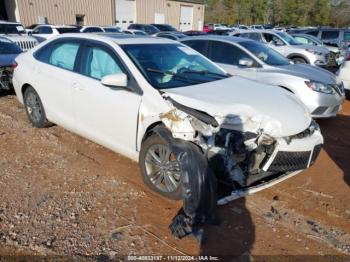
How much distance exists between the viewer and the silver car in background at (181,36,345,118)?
600cm

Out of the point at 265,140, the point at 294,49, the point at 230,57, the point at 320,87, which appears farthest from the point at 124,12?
the point at 265,140

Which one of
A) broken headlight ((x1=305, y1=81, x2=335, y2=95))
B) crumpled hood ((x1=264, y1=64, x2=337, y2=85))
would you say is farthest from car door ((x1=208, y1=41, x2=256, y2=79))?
broken headlight ((x1=305, y1=81, x2=335, y2=95))

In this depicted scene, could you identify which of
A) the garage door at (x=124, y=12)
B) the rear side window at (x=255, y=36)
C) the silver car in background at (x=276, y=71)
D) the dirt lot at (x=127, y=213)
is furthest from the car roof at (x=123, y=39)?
the garage door at (x=124, y=12)

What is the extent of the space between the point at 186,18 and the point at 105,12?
1259 centimetres

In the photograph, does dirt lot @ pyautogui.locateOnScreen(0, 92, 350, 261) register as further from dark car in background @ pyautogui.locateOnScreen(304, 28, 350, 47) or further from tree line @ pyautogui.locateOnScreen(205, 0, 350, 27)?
tree line @ pyautogui.locateOnScreen(205, 0, 350, 27)

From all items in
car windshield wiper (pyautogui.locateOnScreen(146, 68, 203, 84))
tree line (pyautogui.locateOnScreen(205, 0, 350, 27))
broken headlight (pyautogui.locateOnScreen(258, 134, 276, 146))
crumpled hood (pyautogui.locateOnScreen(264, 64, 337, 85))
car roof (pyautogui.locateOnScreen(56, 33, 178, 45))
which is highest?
car roof (pyautogui.locateOnScreen(56, 33, 178, 45))

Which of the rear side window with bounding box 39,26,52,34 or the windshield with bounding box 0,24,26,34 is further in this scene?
the rear side window with bounding box 39,26,52,34

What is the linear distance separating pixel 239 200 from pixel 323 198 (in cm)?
99

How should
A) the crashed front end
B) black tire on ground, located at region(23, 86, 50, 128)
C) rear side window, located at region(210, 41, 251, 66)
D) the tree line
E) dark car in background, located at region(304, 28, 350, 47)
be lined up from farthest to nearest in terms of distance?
1. the tree line
2. dark car in background, located at region(304, 28, 350, 47)
3. rear side window, located at region(210, 41, 251, 66)
4. black tire on ground, located at region(23, 86, 50, 128)
5. the crashed front end

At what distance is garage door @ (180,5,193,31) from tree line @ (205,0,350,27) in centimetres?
2482

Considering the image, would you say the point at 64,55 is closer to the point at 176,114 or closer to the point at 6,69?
the point at 176,114

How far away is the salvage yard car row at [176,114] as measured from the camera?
3.08 metres

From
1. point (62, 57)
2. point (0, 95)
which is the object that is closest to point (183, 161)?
point (62, 57)

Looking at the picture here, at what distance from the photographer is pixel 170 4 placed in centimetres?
3566
